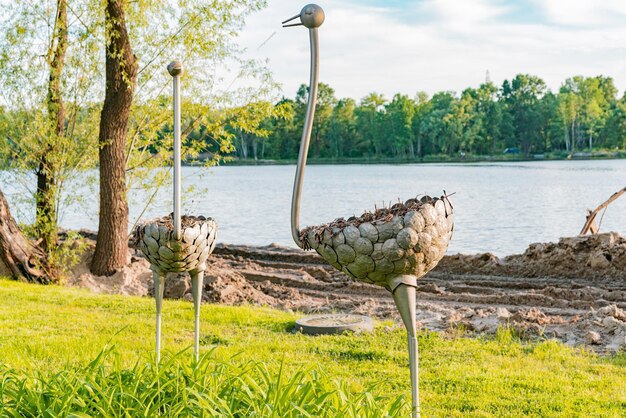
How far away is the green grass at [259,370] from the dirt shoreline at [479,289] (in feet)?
2.49

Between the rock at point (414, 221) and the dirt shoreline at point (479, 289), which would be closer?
the rock at point (414, 221)

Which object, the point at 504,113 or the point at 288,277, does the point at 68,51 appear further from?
the point at 504,113

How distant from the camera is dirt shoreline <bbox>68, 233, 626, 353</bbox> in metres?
7.00

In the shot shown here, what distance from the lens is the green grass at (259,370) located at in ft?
10.2

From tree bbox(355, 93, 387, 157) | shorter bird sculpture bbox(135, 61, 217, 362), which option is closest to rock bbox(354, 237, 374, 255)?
shorter bird sculpture bbox(135, 61, 217, 362)

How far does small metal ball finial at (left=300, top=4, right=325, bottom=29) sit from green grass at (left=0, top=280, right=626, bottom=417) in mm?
1428

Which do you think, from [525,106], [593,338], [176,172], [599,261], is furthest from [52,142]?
[525,106]

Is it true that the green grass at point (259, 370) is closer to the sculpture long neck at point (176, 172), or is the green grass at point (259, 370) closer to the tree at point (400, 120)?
the sculpture long neck at point (176, 172)

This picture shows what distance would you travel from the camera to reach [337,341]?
6.26 metres

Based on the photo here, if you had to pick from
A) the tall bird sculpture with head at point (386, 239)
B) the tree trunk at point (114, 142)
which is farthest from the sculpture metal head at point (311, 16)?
the tree trunk at point (114, 142)

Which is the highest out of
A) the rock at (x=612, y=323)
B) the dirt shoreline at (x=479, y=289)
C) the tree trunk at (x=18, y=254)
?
the tree trunk at (x=18, y=254)

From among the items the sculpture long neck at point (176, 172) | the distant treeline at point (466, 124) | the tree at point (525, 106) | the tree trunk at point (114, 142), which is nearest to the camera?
the sculpture long neck at point (176, 172)

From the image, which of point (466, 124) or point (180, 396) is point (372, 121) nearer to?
point (466, 124)

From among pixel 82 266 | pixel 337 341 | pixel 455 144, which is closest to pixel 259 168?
pixel 455 144
